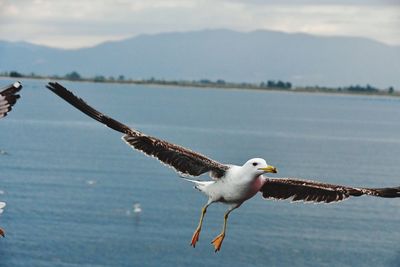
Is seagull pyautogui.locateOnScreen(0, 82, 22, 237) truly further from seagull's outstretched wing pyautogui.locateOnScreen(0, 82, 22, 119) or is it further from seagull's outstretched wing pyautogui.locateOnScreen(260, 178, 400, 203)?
seagull's outstretched wing pyautogui.locateOnScreen(260, 178, 400, 203)

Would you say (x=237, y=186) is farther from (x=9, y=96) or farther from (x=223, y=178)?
(x=9, y=96)

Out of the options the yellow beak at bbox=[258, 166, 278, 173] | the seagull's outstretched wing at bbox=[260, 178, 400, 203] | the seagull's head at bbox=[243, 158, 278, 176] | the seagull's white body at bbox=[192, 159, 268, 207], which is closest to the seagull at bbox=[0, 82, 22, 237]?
the seagull's white body at bbox=[192, 159, 268, 207]

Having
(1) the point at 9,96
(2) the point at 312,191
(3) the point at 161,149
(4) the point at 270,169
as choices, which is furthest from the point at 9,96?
(2) the point at 312,191

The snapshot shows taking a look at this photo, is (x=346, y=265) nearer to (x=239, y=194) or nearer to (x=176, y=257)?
(x=176, y=257)

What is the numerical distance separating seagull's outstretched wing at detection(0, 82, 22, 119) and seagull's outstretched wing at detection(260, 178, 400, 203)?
4.72 m

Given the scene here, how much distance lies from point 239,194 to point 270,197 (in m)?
3.52

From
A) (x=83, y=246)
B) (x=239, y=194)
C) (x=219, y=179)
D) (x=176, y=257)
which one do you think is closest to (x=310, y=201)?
(x=219, y=179)

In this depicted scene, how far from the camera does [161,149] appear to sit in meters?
14.8

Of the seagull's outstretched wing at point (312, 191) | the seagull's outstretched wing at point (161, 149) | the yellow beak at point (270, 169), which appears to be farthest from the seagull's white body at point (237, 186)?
the seagull's outstretched wing at point (312, 191)

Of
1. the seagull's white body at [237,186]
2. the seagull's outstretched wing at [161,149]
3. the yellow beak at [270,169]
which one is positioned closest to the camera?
the yellow beak at [270,169]

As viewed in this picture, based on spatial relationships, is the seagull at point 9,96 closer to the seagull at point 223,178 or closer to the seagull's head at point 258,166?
the seagull at point 223,178

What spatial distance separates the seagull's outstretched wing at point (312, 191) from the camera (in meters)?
15.2

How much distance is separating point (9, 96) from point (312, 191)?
5874mm

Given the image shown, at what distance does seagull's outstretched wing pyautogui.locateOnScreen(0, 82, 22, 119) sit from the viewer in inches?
468
